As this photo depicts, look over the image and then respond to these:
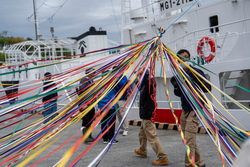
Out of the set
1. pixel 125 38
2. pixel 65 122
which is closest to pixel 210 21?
pixel 125 38

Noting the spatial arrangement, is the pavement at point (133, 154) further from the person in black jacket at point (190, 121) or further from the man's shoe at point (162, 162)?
the person in black jacket at point (190, 121)

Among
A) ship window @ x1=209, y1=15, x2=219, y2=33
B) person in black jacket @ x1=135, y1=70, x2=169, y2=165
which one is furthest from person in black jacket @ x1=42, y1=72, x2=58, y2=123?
ship window @ x1=209, y1=15, x2=219, y2=33

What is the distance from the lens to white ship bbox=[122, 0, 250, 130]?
848 centimetres

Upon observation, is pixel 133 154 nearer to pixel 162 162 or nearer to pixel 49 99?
pixel 162 162

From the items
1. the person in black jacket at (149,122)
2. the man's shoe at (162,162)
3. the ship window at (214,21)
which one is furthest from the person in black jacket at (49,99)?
the ship window at (214,21)

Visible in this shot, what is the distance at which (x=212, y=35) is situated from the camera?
9.79m

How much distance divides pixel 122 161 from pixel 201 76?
248cm

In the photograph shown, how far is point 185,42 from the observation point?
11586 millimetres

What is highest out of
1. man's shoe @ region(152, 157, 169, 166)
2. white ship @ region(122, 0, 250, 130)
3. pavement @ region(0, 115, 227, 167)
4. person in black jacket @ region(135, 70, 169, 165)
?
white ship @ region(122, 0, 250, 130)

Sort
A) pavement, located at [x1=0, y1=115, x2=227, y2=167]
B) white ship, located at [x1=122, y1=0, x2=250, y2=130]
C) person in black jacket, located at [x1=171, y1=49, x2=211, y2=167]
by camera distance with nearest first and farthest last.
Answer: person in black jacket, located at [x1=171, y1=49, x2=211, y2=167]
pavement, located at [x1=0, y1=115, x2=227, y2=167]
white ship, located at [x1=122, y1=0, x2=250, y2=130]

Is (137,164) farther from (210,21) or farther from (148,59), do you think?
(210,21)

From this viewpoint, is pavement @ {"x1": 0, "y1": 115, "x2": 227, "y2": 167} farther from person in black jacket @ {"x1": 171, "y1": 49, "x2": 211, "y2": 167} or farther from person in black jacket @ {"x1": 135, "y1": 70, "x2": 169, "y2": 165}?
person in black jacket @ {"x1": 171, "y1": 49, "x2": 211, "y2": 167}

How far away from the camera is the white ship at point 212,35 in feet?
27.8

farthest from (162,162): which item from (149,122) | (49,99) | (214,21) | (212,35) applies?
(214,21)
